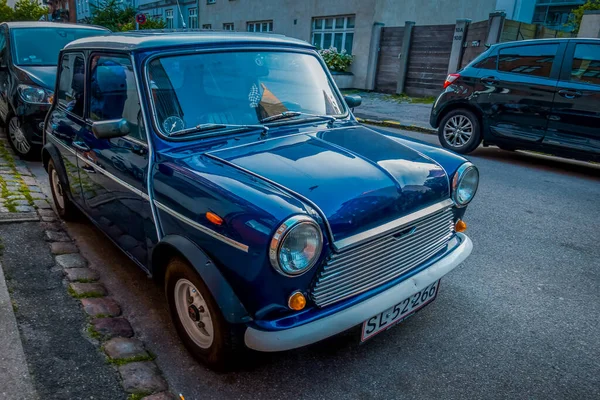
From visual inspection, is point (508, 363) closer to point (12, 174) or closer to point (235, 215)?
point (235, 215)

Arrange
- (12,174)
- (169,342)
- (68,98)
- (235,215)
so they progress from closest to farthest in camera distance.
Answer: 1. (235,215)
2. (169,342)
3. (68,98)
4. (12,174)

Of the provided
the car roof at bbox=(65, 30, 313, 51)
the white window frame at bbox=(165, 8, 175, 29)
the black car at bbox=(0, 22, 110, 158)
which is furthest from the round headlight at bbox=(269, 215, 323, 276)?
the white window frame at bbox=(165, 8, 175, 29)

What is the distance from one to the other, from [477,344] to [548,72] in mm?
5407

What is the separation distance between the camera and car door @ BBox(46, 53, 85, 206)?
3.57 m

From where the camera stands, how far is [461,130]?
298 inches

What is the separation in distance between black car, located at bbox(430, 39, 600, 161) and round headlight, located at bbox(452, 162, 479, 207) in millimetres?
4474

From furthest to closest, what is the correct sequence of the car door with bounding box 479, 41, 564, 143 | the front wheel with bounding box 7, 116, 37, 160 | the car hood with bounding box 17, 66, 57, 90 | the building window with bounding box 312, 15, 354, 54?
1. the building window with bounding box 312, 15, 354, 54
2. the car door with bounding box 479, 41, 564, 143
3. the front wheel with bounding box 7, 116, 37, 160
4. the car hood with bounding box 17, 66, 57, 90

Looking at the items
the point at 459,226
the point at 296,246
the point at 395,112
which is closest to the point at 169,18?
the point at 395,112

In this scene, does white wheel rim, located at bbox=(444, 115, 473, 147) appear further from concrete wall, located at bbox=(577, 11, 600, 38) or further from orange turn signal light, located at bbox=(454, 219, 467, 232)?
concrete wall, located at bbox=(577, 11, 600, 38)

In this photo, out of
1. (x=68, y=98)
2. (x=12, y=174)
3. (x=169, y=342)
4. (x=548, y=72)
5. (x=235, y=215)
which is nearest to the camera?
(x=235, y=215)

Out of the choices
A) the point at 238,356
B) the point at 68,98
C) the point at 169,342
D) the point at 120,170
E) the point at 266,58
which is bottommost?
the point at 169,342

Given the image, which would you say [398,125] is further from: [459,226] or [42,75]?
[459,226]

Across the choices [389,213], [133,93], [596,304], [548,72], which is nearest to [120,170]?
[133,93]

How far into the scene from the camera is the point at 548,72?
661 centimetres
